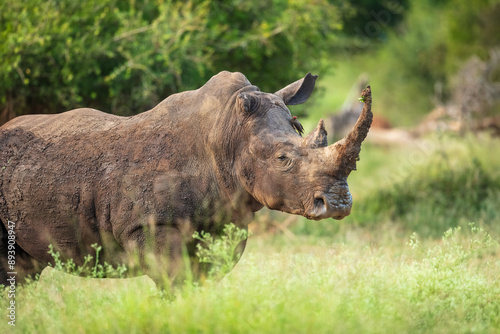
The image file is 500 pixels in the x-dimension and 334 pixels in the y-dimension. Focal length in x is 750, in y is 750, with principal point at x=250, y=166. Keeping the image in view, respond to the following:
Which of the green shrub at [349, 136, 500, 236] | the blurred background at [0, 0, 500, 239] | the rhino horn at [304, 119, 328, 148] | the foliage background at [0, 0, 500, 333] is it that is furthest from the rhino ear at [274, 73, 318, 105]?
the green shrub at [349, 136, 500, 236]

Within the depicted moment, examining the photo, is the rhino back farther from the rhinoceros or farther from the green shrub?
the green shrub

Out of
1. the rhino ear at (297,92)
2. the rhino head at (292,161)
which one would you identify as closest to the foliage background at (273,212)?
the rhino head at (292,161)

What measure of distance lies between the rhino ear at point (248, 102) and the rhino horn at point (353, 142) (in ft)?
2.21

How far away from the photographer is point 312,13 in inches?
431

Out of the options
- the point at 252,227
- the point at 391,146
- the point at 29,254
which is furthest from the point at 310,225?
the point at 391,146

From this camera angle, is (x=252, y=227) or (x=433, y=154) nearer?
(x=252, y=227)

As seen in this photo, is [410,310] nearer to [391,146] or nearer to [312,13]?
[312,13]

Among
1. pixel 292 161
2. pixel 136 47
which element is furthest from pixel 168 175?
pixel 136 47

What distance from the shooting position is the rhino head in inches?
183

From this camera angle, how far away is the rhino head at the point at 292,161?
4.66m

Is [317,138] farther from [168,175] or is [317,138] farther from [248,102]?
[168,175]

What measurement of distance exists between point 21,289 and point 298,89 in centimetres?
240

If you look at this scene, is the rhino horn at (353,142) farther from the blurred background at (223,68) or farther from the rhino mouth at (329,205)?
the blurred background at (223,68)

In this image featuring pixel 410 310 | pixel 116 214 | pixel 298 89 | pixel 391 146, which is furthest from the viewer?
pixel 391 146
